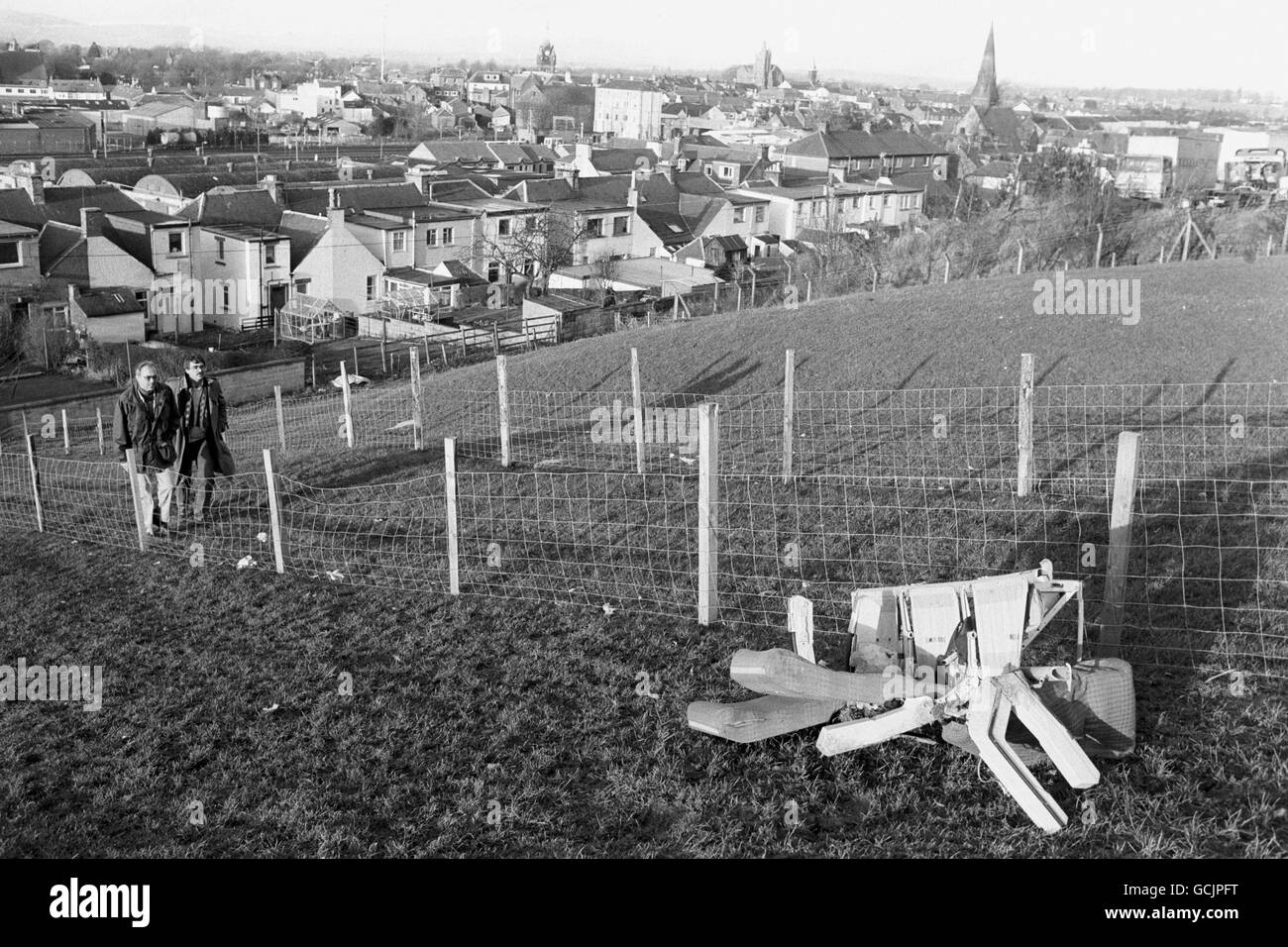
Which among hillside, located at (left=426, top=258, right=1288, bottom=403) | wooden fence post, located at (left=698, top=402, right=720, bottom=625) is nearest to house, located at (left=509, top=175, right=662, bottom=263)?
hillside, located at (left=426, top=258, right=1288, bottom=403)

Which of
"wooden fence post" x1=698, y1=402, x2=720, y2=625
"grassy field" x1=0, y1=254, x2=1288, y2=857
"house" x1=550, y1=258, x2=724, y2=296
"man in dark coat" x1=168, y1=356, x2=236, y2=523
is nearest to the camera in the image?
"grassy field" x1=0, y1=254, x2=1288, y2=857

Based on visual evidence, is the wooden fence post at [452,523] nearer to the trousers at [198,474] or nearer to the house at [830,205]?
the trousers at [198,474]

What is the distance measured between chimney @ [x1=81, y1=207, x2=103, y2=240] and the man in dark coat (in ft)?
129

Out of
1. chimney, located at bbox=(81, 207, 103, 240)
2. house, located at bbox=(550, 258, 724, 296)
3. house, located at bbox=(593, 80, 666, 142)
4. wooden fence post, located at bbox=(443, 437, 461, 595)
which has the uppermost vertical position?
house, located at bbox=(593, 80, 666, 142)

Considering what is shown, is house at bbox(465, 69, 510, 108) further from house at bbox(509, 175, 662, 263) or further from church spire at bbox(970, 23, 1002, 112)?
house at bbox(509, 175, 662, 263)

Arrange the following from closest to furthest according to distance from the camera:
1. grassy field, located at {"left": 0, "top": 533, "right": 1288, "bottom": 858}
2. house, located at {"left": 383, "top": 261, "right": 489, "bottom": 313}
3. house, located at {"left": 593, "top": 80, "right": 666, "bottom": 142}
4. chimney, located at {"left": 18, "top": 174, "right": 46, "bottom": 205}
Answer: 1. grassy field, located at {"left": 0, "top": 533, "right": 1288, "bottom": 858}
2. house, located at {"left": 383, "top": 261, "right": 489, "bottom": 313}
3. chimney, located at {"left": 18, "top": 174, "right": 46, "bottom": 205}
4. house, located at {"left": 593, "top": 80, "right": 666, "bottom": 142}

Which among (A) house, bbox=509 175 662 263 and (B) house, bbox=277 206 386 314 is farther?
(A) house, bbox=509 175 662 263

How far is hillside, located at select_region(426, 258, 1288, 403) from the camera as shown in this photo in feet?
57.0

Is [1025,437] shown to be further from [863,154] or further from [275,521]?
[863,154]

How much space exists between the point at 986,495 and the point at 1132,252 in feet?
97.3

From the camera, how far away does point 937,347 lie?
18.8 m

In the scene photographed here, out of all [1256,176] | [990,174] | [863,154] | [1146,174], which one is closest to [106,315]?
[1146,174]

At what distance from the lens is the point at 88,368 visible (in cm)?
3688

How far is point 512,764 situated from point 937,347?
14.0m
